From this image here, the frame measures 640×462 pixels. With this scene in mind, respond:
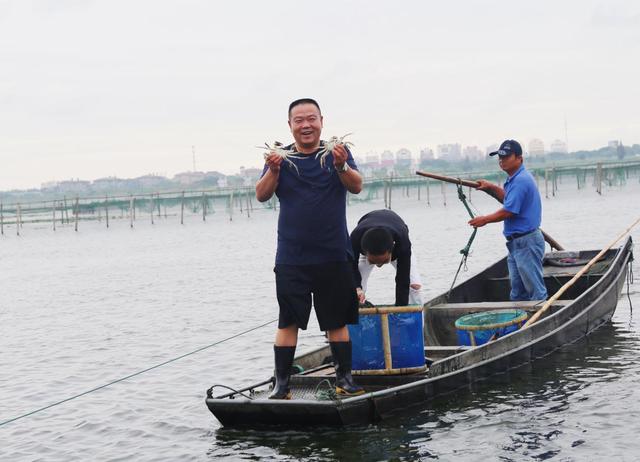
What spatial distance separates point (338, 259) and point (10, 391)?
7.06 metres

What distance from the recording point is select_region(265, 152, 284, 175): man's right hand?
7.72 m

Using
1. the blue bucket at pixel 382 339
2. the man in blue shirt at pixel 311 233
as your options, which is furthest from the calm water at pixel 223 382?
the man in blue shirt at pixel 311 233

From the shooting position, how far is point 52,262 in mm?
50406

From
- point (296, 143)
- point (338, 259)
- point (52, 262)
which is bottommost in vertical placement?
point (52, 262)

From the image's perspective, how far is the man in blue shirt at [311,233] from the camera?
7.94 meters

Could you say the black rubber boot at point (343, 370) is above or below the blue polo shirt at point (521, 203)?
below

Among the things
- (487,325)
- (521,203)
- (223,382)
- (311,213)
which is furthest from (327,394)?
(521,203)

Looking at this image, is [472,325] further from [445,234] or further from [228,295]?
[445,234]

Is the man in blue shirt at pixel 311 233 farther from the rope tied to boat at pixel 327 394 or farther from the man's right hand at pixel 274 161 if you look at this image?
the rope tied to boat at pixel 327 394

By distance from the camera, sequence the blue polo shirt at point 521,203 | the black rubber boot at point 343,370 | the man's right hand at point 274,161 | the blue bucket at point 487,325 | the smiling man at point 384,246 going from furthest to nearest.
Answer: the blue polo shirt at point 521,203 → the blue bucket at point 487,325 → the smiling man at point 384,246 → the black rubber boot at point 343,370 → the man's right hand at point 274,161

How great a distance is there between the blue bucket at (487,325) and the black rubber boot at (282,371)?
3.12 m

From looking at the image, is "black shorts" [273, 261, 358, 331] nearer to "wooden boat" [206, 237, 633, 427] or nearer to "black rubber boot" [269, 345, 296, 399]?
"black rubber boot" [269, 345, 296, 399]

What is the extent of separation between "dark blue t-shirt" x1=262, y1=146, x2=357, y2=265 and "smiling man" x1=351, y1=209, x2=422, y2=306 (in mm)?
695

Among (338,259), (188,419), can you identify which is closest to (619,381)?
(338,259)
